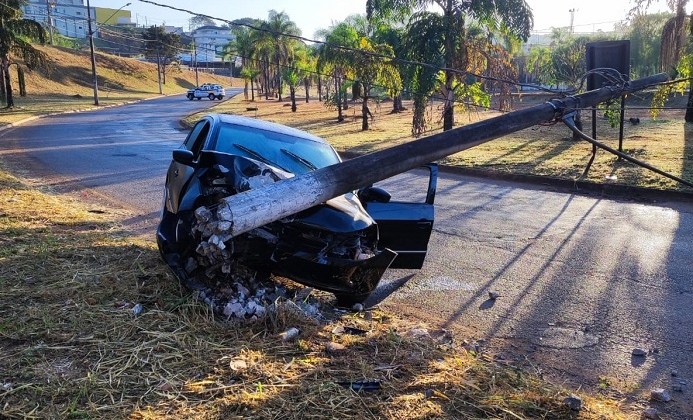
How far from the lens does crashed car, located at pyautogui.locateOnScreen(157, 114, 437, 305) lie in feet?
15.1

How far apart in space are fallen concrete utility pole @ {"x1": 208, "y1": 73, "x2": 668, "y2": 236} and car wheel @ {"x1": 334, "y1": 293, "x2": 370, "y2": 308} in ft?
3.20

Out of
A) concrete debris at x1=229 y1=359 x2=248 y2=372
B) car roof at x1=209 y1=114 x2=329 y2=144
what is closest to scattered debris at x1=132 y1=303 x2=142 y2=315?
concrete debris at x1=229 y1=359 x2=248 y2=372

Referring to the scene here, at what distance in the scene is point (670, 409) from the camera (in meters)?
3.68

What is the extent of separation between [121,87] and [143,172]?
62.8m

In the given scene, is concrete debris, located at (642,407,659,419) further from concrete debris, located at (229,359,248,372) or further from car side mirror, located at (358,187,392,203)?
car side mirror, located at (358,187,392,203)

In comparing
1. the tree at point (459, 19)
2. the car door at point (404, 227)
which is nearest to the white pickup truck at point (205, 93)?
the tree at point (459, 19)

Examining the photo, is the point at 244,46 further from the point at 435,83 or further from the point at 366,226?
the point at 366,226

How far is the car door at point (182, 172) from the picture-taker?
570cm

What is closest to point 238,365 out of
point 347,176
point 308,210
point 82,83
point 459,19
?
point 308,210

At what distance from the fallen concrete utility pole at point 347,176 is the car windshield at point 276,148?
3.95 ft

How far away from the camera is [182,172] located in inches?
237

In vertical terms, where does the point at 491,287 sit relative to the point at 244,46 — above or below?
below

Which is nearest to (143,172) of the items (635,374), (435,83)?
(435,83)

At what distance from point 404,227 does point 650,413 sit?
2543 millimetres
